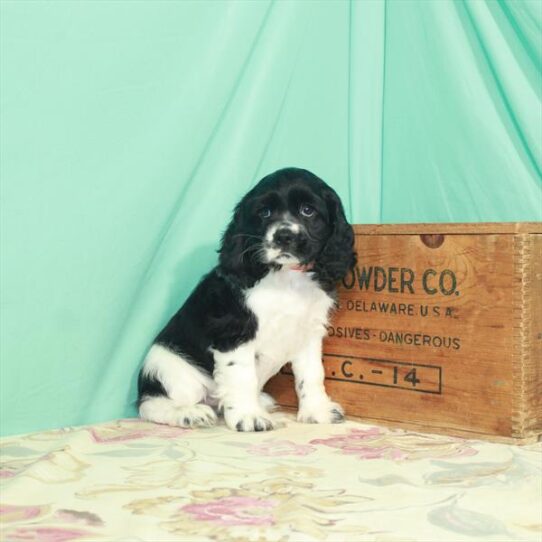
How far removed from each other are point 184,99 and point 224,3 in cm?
45

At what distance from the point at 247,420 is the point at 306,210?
2.57 feet

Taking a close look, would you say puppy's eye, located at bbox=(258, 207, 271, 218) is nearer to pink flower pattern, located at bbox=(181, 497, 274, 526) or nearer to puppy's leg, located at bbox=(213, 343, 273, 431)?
puppy's leg, located at bbox=(213, 343, 273, 431)

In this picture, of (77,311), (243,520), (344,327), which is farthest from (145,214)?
(243,520)

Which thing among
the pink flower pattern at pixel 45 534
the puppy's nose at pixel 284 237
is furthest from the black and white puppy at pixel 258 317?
the pink flower pattern at pixel 45 534

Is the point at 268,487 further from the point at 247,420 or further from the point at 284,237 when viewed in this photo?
the point at 284,237

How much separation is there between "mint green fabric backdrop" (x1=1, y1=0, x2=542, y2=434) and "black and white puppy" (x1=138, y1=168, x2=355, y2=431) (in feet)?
1.06

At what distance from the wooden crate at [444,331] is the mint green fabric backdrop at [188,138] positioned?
2.42 feet

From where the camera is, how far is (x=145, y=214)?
3.46 m

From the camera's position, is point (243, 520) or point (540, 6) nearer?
point (243, 520)

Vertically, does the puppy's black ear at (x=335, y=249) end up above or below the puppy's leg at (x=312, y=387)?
above

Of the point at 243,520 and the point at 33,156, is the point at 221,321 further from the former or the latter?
the point at 243,520

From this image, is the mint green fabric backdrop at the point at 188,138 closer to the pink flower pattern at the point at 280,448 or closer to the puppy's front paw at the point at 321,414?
the puppy's front paw at the point at 321,414

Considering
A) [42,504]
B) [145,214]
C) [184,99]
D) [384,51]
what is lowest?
[42,504]

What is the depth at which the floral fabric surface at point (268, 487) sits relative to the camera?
1991 mm
